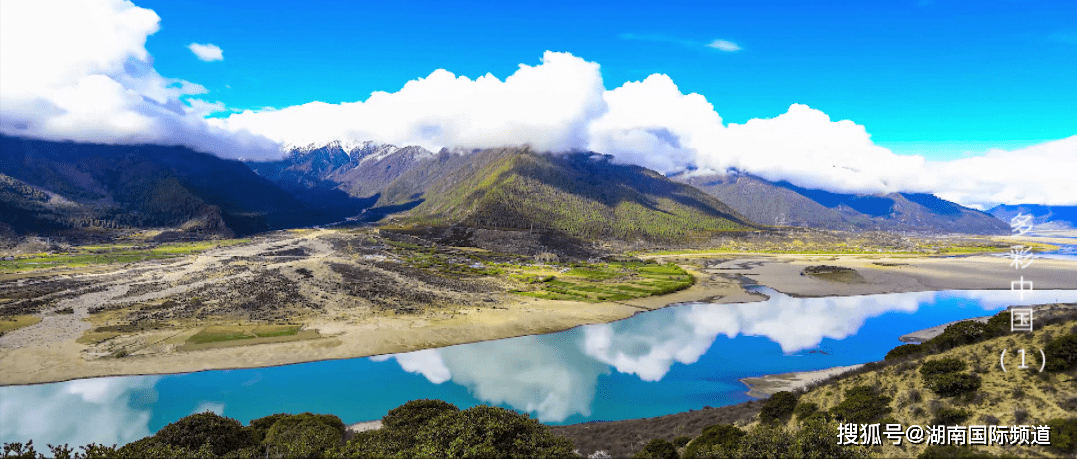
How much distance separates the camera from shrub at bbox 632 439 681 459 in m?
20.1

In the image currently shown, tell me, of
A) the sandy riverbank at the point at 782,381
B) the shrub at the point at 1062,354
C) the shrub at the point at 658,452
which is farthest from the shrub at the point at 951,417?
the sandy riverbank at the point at 782,381

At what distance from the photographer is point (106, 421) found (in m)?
31.0

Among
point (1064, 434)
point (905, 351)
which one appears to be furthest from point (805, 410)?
point (905, 351)

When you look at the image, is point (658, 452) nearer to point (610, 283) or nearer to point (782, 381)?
point (782, 381)

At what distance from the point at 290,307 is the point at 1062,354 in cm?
7328

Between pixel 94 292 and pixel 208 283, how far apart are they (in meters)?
15.0

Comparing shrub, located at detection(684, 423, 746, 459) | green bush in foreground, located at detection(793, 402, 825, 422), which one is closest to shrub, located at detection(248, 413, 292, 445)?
shrub, located at detection(684, 423, 746, 459)

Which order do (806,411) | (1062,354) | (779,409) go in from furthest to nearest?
(779,409)
(806,411)
(1062,354)

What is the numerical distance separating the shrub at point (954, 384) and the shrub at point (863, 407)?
204 cm

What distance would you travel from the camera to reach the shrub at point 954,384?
19.5 metres

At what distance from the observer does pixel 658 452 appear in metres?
20.6

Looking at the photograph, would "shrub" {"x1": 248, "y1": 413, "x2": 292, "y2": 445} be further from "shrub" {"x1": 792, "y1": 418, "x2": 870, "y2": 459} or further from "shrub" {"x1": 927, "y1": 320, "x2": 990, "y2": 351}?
"shrub" {"x1": 927, "y1": 320, "x2": 990, "y2": 351}

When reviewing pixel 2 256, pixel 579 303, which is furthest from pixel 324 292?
pixel 2 256

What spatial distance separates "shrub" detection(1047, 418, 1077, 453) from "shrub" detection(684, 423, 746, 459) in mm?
10247
